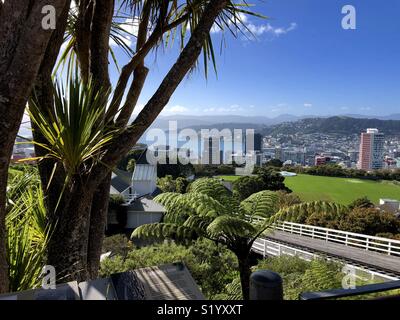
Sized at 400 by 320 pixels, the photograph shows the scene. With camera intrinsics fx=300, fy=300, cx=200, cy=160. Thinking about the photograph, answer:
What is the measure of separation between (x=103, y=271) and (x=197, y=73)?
14.2 ft

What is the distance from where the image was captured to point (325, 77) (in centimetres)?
3628

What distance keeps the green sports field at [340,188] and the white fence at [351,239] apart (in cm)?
1282

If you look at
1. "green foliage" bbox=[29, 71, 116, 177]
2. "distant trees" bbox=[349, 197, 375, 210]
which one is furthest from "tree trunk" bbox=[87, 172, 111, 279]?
"distant trees" bbox=[349, 197, 375, 210]

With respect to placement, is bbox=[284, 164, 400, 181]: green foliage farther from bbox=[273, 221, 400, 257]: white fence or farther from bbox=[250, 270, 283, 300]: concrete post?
bbox=[250, 270, 283, 300]: concrete post

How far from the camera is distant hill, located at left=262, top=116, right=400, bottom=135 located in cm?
3922

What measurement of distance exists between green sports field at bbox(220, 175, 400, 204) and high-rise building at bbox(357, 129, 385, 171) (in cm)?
530

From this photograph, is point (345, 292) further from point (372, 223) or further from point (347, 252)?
point (372, 223)

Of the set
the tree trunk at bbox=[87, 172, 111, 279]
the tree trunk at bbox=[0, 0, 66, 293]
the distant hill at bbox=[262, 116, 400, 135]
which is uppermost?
the distant hill at bbox=[262, 116, 400, 135]

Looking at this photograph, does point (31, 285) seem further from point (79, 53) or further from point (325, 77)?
point (325, 77)

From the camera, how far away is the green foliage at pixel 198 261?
5747 millimetres

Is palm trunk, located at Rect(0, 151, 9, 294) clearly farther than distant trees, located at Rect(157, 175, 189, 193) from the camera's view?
No

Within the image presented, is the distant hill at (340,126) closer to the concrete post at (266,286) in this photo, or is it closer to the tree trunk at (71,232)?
the tree trunk at (71,232)

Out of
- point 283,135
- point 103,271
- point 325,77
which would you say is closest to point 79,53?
point 103,271

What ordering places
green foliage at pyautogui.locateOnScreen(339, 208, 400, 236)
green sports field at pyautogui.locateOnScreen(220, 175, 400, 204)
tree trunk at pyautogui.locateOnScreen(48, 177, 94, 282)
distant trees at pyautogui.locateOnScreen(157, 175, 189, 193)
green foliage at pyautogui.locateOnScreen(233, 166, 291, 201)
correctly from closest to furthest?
tree trunk at pyautogui.locateOnScreen(48, 177, 94, 282) < green foliage at pyautogui.locateOnScreen(339, 208, 400, 236) < green foliage at pyautogui.locateOnScreen(233, 166, 291, 201) < distant trees at pyautogui.locateOnScreen(157, 175, 189, 193) < green sports field at pyautogui.locateOnScreen(220, 175, 400, 204)
